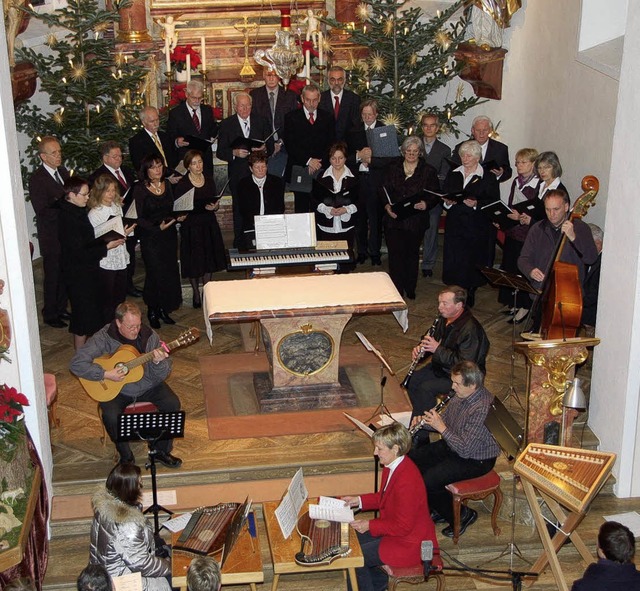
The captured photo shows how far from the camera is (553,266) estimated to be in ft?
27.0

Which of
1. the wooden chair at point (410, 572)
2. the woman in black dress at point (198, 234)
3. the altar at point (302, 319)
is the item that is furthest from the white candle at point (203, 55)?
the wooden chair at point (410, 572)

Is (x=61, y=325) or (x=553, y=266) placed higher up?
(x=553, y=266)

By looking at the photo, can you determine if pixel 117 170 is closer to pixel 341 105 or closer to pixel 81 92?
pixel 81 92

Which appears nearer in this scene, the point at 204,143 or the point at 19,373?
the point at 19,373

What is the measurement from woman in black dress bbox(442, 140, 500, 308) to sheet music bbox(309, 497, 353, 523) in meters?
4.36

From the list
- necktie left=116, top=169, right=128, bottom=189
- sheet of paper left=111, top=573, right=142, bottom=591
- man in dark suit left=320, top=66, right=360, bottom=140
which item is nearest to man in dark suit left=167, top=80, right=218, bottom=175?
necktie left=116, top=169, right=128, bottom=189

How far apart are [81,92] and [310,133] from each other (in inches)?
98.7

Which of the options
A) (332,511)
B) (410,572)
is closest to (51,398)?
(332,511)

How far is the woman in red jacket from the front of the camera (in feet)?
21.7

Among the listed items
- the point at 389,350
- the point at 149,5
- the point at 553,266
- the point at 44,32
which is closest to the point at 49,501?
the point at 389,350

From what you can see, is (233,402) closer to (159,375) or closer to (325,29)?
(159,375)

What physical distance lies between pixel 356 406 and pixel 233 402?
1.04 meters

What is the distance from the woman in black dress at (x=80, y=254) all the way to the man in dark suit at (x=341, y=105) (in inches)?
132

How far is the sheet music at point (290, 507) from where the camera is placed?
21.6 ft
